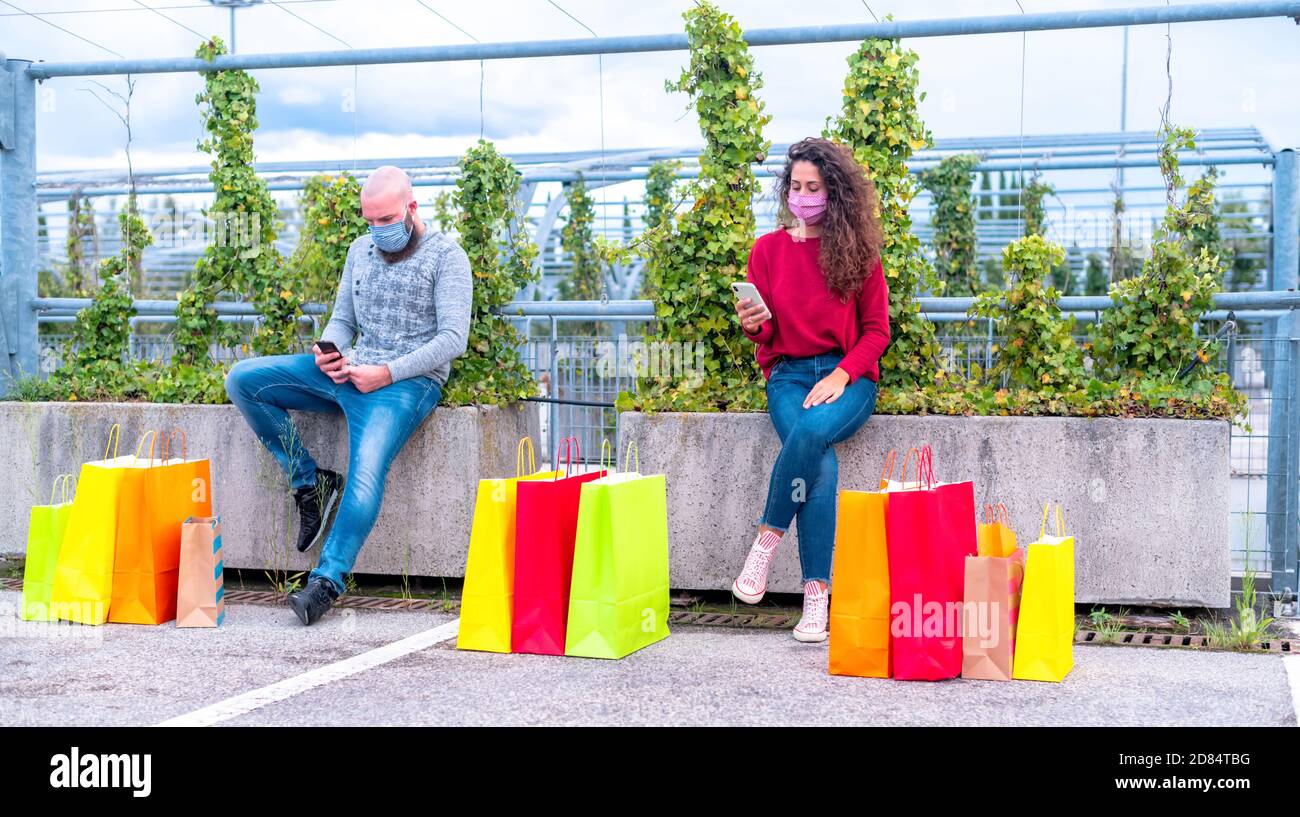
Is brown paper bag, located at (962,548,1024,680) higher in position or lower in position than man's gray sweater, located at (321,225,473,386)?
lower

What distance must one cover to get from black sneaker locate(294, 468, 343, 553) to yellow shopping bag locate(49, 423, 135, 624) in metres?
0.86

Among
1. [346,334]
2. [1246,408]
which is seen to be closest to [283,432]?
[346,334]

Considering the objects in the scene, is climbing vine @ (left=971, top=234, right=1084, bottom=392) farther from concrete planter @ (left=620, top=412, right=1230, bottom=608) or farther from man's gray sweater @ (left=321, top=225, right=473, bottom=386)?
man's gray sweater @ (left=321, top=225, right=473, bottom=386)

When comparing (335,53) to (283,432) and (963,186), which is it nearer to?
(283,432)

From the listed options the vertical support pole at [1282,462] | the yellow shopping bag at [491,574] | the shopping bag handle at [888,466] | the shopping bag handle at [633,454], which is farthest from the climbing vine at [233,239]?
the vertical support pole at [1282,462]

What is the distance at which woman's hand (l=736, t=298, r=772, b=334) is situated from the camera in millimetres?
5180

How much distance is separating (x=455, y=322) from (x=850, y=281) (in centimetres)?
166

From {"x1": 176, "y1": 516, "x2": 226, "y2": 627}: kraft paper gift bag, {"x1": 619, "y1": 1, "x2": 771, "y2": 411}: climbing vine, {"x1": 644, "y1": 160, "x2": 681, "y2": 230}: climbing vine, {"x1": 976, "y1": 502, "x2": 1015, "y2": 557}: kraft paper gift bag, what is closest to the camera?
{"x1": 976, "y1": 502, "x2": 1015, "y2": 557}: kraft paper gift bag

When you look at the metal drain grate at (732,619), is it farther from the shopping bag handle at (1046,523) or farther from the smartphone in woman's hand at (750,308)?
the smartphone in woman's hand at (750,308)

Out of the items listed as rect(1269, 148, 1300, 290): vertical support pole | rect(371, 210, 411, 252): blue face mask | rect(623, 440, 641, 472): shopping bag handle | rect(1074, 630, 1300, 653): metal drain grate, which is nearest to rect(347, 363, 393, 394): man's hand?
rect(371, 210, 411, 252): blue face mask

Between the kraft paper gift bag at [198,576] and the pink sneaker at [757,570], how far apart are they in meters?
2.00

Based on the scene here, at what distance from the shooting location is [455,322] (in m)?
5.73

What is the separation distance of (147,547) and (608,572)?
189 cm

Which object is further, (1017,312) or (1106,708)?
(1017,312)
